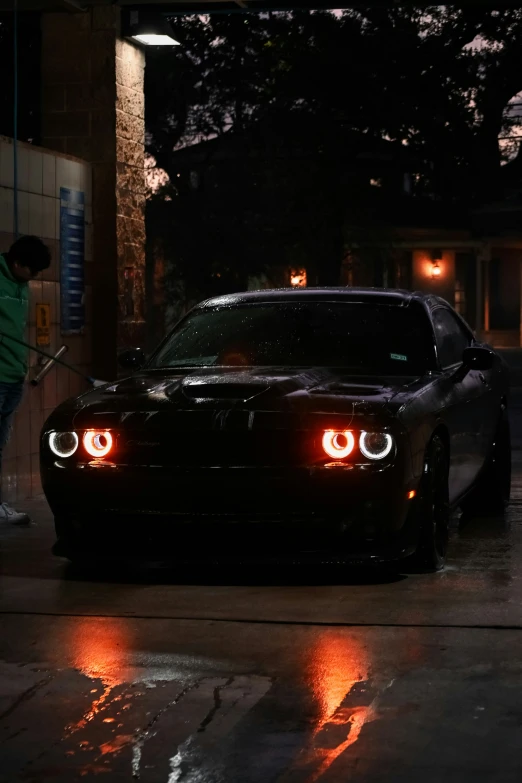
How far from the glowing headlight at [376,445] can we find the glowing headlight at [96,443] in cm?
117

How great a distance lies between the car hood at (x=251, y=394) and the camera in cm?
704

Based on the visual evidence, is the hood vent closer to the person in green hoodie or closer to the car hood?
the car hood

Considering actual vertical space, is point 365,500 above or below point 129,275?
below

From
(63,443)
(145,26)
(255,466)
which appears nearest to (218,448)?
(255,466)

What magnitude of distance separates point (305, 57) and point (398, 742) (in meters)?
28.5

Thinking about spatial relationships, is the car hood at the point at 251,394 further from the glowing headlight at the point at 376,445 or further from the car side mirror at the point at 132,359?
the car side mirror at the point at 132,359

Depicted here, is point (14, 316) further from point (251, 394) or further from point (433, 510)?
point (433, 510)

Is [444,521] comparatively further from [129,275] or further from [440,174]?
[440,174]

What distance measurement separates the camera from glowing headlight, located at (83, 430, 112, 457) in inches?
281

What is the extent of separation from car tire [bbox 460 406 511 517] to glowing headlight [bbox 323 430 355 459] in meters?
2.89

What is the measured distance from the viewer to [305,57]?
32.1m

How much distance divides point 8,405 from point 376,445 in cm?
330

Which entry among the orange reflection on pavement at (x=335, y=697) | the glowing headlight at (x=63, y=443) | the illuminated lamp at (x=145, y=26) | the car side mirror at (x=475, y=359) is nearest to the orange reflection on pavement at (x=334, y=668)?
the orange reflection on pavement at (x=335, y=697)

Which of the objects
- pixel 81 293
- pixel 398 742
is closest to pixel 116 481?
pixel 398 742
